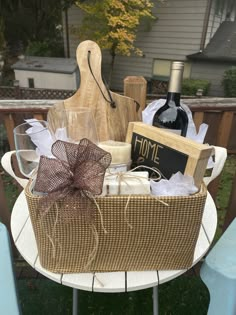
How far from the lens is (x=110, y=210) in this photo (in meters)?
0.52

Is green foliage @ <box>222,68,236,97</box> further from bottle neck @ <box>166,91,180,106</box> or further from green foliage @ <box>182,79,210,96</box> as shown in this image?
bottle neck @ <box>166,91,180,106</box>

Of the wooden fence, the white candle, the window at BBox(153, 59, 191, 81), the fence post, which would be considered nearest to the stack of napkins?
the white candle

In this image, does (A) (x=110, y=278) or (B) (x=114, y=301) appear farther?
(B) (x=114, y=301)

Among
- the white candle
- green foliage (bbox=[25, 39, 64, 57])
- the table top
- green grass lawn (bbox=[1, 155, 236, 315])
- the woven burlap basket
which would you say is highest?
green foliage (bbox=[25, 39, 64, 57])

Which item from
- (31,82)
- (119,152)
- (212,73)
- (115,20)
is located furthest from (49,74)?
(119,152)

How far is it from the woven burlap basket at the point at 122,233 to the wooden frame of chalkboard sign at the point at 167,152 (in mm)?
55

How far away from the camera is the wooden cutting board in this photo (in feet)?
2.58

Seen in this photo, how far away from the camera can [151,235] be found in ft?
1.83

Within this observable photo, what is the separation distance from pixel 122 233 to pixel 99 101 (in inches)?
16.2

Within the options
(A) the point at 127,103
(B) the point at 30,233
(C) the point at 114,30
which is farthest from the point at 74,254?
(C) the point at 114,30

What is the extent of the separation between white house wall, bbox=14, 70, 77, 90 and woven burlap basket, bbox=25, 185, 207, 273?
5.40 metres

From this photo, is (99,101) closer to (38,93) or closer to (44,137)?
(44,137)

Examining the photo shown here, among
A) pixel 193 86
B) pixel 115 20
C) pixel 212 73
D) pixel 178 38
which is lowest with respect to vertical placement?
pixel 193 86

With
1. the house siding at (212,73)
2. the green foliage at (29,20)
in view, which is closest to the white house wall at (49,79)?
the house siding at (212,73)
